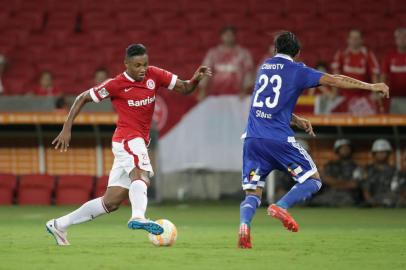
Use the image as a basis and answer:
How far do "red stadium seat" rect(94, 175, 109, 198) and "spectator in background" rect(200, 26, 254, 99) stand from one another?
84.7 inches

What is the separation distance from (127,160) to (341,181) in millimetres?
7228

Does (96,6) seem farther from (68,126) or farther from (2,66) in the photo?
(68,126)

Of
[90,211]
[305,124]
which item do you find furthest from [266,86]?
[90,211]

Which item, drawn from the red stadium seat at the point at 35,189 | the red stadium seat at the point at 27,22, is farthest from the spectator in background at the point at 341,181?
the red stadium seat at the point at 27,22

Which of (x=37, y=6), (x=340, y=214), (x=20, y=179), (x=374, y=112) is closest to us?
(x=340, y=214)

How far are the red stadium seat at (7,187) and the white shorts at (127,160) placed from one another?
765cm

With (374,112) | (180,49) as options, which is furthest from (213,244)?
(180,49)

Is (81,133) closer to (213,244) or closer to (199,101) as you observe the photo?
(199,101)

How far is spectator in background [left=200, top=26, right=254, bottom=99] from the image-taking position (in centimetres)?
1642

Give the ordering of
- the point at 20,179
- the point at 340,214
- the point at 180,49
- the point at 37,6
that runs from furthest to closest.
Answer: the point at 37,6, the point at 180,49, the point at 20,179, the point at 340,214

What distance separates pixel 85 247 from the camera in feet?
29.2

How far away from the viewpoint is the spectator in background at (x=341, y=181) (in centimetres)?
1566

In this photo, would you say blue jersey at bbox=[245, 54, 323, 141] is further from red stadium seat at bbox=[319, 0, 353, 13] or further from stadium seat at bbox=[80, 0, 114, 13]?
stadium seat at bbox=[80, 0, 114, 13]

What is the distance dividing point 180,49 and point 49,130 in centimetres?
352
